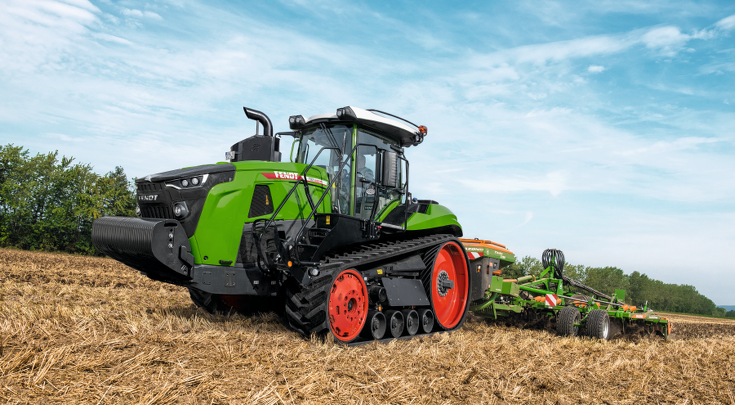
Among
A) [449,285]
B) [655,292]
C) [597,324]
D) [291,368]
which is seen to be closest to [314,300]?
[291,368]

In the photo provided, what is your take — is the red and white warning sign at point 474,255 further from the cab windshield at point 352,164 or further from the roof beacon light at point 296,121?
the roof beacon light at point 296,121

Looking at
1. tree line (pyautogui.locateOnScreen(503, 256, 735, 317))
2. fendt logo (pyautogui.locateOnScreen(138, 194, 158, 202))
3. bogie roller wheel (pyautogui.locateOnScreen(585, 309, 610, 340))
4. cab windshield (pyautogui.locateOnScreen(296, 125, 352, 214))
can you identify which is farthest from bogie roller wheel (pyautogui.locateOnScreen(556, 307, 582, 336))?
tree line (pyautogui.locateOnScreen(503, 256, 735, 317))

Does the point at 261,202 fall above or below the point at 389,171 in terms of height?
below

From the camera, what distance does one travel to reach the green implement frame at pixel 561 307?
973 centimetres

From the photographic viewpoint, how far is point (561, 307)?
10.2 meters

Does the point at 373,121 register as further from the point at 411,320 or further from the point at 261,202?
the point at 411,320

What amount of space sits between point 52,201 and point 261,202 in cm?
3787

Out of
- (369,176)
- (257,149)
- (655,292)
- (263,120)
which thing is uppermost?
(263,120)

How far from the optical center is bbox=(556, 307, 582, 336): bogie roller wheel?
31.4ft

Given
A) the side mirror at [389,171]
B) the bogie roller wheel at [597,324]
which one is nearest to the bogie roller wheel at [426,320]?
the side mirror at [389,171]

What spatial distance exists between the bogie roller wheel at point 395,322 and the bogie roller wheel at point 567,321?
4.11 metres

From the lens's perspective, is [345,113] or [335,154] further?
[335,154]

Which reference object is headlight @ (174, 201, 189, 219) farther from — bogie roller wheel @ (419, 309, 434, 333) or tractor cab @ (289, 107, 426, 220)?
bogie roller wheel @ (419, 309, 434, 333)

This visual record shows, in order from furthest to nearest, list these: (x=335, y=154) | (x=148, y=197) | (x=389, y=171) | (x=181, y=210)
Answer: (x=335, y=154)
(x=389, y=171)
(x=148, y=197)
(x=181, y=210)
